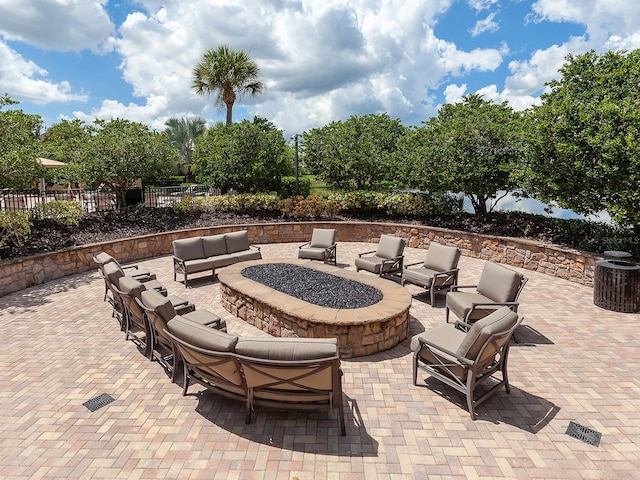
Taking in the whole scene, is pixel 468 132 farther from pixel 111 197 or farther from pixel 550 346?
pixel 111 197

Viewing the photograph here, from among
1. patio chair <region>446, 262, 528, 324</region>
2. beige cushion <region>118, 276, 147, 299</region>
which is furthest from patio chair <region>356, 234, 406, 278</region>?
beige cushion <region>118, 276, 147, 299</region>

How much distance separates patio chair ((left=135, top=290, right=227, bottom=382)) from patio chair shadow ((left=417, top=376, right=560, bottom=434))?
303 centimetres

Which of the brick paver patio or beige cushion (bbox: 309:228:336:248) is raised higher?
beige cushion (bbox: 309:228:336:248)

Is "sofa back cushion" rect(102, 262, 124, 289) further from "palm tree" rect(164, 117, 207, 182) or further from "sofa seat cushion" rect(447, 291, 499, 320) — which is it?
"palm tree" rect(164, 117, 207, 182)

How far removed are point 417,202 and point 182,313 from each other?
1036cm

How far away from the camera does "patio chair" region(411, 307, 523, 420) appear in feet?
12.8

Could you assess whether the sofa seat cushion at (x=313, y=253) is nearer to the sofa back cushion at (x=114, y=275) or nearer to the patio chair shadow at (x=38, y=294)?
the sofa back cushion at (x=114, y=275)

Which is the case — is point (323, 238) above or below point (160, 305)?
above

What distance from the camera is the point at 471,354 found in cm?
397

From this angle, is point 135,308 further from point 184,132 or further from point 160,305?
point 184,132

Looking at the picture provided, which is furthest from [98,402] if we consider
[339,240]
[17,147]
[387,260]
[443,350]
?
[339,240]

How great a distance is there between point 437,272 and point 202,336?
5382mm

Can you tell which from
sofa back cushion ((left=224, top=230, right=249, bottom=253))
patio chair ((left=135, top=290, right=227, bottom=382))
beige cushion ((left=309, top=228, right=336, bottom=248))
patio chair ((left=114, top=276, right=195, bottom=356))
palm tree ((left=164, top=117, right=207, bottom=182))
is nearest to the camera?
patio chair ((left=135, top=290, right=227, bottom=382))

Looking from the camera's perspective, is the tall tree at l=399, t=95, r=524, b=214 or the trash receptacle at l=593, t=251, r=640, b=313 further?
Answer: the tall tree at l=399, t=95, r=524, b=214
